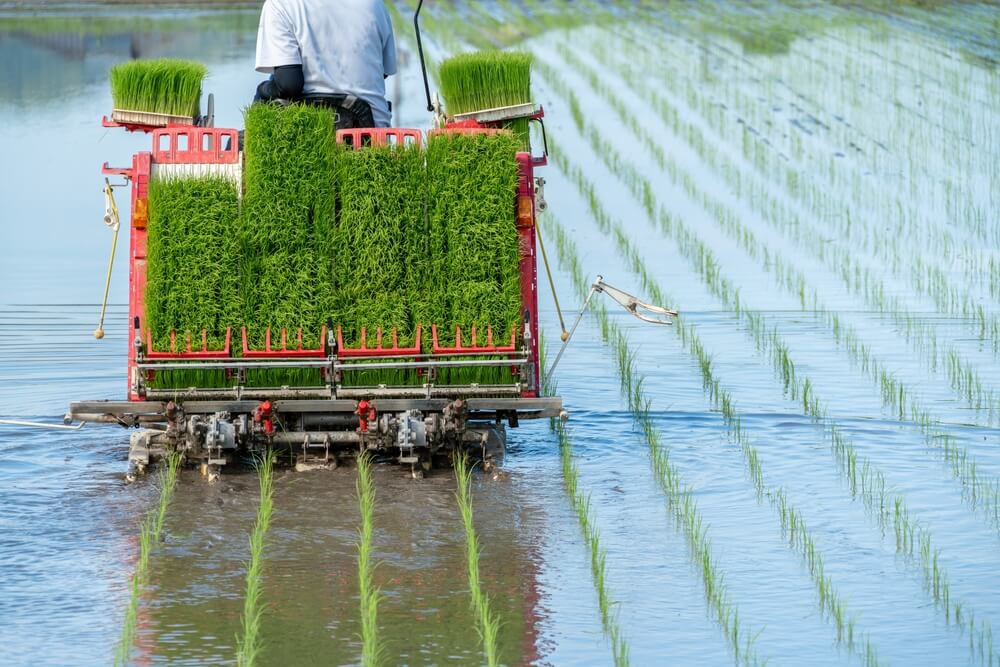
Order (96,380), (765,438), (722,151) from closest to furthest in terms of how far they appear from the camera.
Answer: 1. (765,438)
2. (96,380)
3. (722,151)

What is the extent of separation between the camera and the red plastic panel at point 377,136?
739 cm

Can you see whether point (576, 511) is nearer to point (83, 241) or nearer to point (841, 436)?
point (841, 436)

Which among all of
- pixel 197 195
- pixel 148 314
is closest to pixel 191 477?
pixel 148 314

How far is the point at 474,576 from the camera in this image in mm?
5648

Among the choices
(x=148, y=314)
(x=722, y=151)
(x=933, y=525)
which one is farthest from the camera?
(x=722, y=151)

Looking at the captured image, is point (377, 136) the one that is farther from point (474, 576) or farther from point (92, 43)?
point (92, 43)

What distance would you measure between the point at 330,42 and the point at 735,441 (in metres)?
2.44

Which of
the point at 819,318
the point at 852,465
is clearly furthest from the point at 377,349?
the point at 819,318

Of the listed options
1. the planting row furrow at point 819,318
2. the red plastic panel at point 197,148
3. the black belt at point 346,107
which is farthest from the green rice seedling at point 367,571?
the planting row furrow at point 819,318

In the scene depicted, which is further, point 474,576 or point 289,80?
point 289,80

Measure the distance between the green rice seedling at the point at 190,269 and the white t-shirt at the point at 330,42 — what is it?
71 centimetres

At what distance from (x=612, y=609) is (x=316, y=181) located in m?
2.47

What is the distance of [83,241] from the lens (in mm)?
13305

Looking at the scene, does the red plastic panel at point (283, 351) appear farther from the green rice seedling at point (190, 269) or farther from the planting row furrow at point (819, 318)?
the planting row furrow at point (819, 318)
